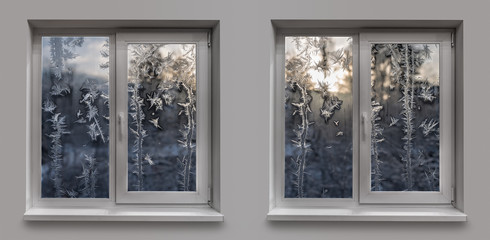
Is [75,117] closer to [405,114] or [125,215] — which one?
[125,215]

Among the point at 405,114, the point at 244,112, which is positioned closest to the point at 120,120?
the point at 244,112

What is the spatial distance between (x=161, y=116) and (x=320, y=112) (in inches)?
38.5

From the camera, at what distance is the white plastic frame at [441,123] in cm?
284

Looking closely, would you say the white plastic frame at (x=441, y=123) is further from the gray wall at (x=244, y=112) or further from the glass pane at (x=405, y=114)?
the gray wall at (x=244, y=112)

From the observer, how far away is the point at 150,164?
288cm

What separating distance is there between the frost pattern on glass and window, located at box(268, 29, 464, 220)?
1.78 ft

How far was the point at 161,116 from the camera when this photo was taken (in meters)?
2.87

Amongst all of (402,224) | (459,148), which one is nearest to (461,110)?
(459,148)

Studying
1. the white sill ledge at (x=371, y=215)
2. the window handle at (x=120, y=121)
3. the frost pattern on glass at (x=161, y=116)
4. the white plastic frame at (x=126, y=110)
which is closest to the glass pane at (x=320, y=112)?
the white sill ledge at (x=371, y=215)

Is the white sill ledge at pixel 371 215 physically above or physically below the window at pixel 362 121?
below

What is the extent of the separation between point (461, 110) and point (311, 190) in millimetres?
1005
